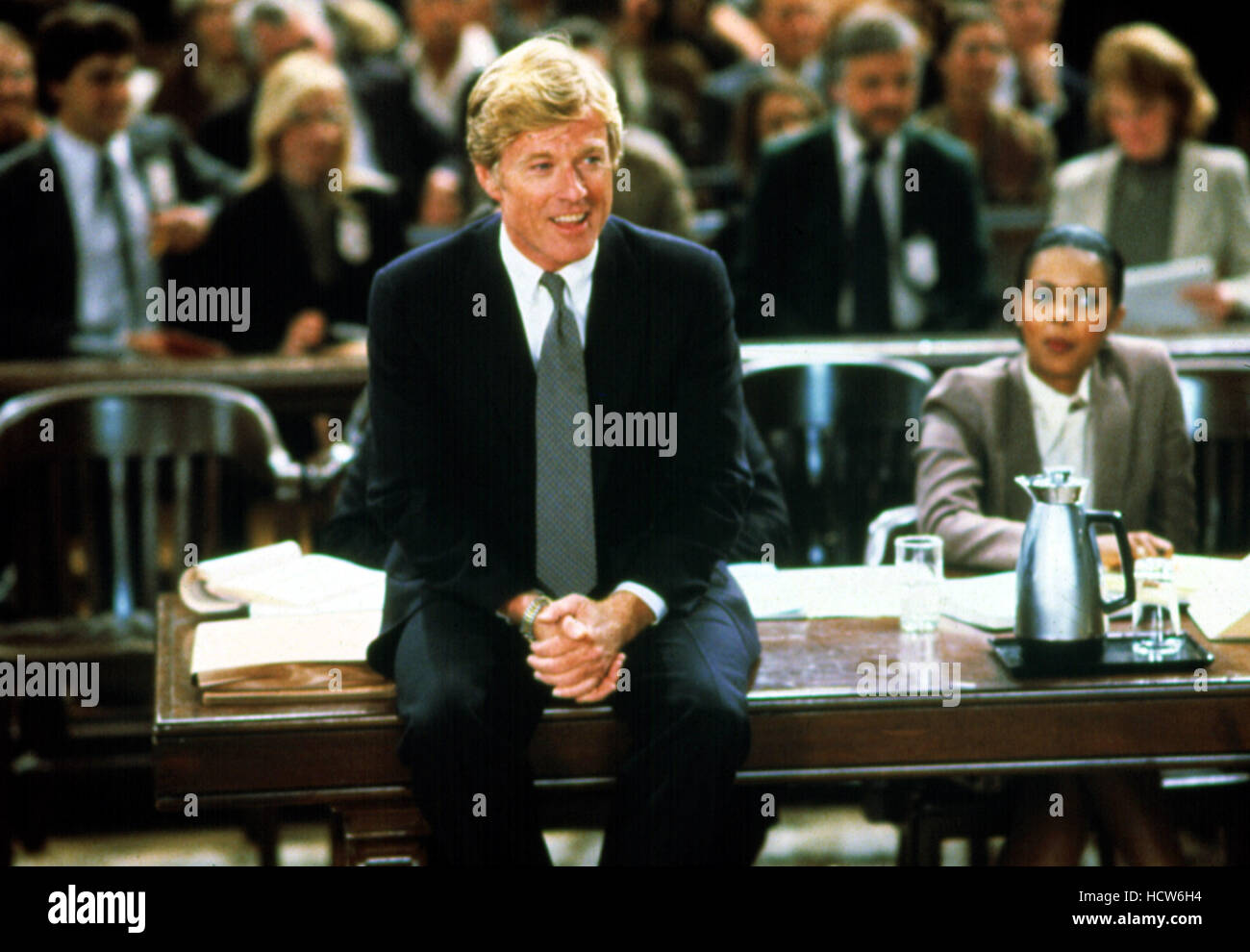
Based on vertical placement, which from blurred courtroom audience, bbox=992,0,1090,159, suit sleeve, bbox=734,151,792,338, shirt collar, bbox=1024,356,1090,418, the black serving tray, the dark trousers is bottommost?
the dark trousers

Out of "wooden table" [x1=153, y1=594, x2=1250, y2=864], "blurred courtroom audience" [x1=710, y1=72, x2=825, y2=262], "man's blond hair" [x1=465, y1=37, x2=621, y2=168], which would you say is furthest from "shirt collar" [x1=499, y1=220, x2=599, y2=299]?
"blurred courtroom audience" [x1=710, y1=72, x2=825, y2=262]

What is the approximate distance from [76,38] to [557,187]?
2736mm

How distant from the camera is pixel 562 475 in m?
2.38

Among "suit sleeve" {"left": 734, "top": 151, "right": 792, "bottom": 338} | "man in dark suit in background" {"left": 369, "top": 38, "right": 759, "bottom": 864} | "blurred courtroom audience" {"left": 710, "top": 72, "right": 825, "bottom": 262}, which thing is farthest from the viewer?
"blurred courtroom audience" {"left": 710, "top": 72, "right": 825, "bottom": 262}

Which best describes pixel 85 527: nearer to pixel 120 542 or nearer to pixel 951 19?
pixel 120 542

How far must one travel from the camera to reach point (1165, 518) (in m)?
2.91

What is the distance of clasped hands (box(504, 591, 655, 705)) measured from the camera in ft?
7.03

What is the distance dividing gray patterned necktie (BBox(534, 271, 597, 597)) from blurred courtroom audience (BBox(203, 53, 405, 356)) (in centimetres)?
221

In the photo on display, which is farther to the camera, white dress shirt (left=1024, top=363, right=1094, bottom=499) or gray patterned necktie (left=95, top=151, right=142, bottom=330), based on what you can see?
gray patterned necktie (left=95, top=151, right=142, bottom=330)

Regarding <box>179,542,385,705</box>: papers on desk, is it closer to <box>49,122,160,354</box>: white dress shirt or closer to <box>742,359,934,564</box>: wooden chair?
<box>742,359,934,564</box>: wooden chair

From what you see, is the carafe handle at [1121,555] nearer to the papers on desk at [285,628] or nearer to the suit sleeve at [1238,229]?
the papers on desk at [285,628]

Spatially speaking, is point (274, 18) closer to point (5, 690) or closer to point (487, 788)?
point (5, 690)

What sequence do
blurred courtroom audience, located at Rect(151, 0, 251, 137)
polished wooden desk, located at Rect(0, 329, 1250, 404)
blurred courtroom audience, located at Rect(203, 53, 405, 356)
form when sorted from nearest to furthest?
polished wooden desk, located at Rect(0, 329, 1250, 404)
blurred courtroom audience, located at Rect(203, 53, 405, 356)
blurred courtroom audience, located at Rect(151, 0, 251, 137)

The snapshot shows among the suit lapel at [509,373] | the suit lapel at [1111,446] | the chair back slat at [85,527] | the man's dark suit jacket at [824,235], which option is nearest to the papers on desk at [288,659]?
the suit lapel at [509,373]
